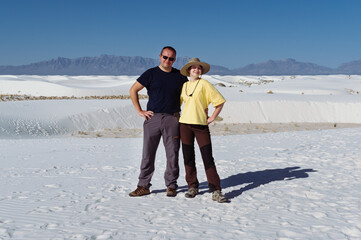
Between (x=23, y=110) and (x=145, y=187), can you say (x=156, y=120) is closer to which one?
(x=145, y=187)

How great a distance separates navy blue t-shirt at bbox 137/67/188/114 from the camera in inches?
199

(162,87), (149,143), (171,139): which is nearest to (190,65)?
(162,87)

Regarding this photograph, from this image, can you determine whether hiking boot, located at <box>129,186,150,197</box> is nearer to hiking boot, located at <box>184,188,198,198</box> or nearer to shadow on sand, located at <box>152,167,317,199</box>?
shadow on sand, located at <box>152,167,317,199</box>

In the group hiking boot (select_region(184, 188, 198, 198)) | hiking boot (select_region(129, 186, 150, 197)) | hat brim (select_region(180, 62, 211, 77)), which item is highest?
hat brim (select_region(180, 62, 211, 77))

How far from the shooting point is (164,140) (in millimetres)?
5195

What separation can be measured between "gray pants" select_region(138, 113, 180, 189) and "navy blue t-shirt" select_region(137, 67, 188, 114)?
114mm

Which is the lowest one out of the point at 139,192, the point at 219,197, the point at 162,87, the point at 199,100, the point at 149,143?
the point at 139,192

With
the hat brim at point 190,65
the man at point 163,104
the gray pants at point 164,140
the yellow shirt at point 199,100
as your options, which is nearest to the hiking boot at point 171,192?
the gray pants at point 164,140

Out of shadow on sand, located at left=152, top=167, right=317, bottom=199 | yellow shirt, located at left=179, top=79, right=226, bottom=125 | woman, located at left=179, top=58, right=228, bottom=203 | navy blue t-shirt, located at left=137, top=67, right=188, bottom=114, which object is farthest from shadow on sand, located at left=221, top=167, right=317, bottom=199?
navy blue t-shirt, located at left=137, top=67, right=188, bottom=114

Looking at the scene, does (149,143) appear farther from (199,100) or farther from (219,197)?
(219,197)

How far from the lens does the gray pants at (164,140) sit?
5.12 metres

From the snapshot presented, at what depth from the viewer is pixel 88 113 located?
20.5 meters

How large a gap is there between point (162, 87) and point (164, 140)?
0.71 metres

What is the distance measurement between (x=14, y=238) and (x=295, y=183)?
4176 millimetres
